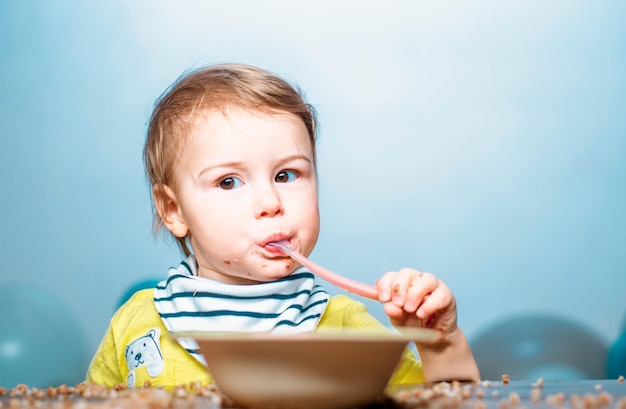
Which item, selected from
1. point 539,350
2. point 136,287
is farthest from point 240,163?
point 539,350

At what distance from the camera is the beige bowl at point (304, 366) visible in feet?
2.07

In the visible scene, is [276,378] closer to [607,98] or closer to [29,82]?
[29,82]

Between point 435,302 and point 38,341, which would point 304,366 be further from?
point 38,341

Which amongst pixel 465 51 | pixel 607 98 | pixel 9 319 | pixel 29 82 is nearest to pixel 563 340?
pixel 607 98

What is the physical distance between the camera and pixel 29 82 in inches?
85.5

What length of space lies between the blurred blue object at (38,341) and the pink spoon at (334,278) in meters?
1.07

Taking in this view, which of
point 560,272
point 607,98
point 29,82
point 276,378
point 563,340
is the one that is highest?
point 29,82

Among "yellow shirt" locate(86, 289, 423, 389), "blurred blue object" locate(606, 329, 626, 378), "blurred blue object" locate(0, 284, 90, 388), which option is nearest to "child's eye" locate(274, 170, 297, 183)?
"yellow shirt" locate(86, 289, 423, 389)

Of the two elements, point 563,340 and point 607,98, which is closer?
point 563,340

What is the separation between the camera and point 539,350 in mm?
2150

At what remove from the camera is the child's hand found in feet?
3.01

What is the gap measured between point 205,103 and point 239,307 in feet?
1.06

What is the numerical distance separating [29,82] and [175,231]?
1.10 meters

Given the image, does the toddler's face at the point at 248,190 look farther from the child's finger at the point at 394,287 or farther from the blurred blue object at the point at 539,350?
the blurred blue object at the point at 539,350
